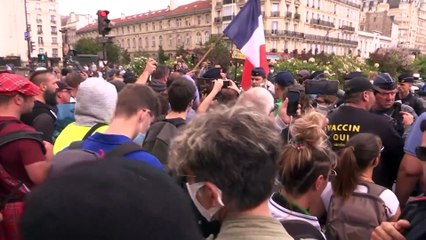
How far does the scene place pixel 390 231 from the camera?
5.47 feet

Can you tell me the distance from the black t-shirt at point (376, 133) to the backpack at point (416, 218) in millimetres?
1794

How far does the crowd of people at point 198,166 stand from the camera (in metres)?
0.75

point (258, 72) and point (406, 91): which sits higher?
point (258, 72)

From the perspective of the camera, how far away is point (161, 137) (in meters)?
3.16

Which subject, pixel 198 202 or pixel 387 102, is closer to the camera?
pixel 198 202

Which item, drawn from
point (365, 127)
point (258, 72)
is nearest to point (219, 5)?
point (258, 72)


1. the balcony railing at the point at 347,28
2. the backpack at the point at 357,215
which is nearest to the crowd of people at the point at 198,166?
the backpack at the point at 357,215

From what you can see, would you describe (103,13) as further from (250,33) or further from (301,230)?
(301,230)

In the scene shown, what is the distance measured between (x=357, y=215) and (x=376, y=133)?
121cm

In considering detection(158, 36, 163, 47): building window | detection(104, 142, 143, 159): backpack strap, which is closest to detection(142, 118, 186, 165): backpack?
detection(104, 142, 143, 159): backpack strap

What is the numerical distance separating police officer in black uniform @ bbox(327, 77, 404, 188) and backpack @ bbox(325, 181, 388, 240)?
1002mm

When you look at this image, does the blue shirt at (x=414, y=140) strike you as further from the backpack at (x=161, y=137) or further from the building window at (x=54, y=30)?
the building window at (x=54, y=30)

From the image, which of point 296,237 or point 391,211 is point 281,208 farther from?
point 391,211

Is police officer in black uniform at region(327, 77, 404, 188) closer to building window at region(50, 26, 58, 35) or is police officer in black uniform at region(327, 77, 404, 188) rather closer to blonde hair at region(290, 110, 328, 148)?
blonde hair at region(290, 110, 328, 148)
